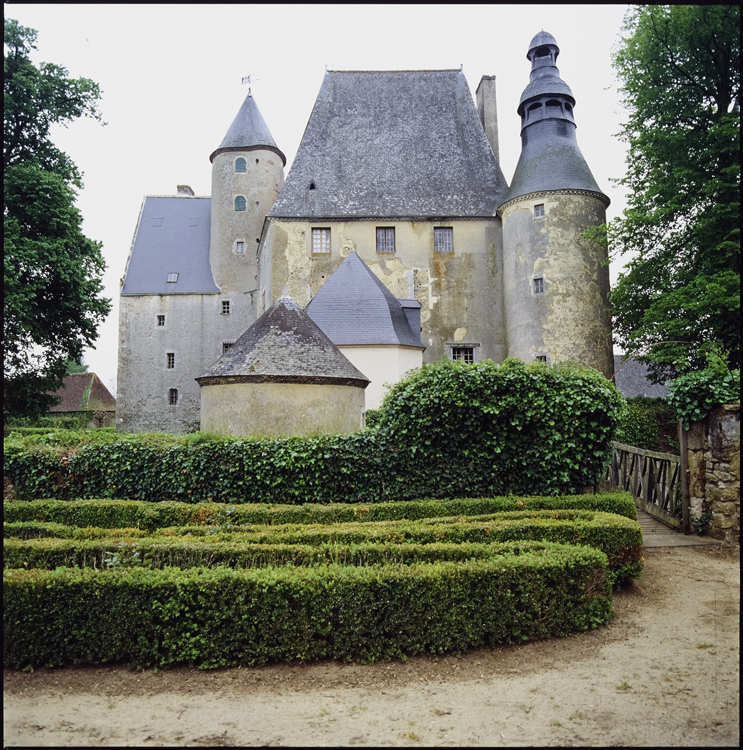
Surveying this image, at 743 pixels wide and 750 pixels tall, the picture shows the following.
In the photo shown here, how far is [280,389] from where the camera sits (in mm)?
14641

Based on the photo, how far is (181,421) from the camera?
34000 millimetres

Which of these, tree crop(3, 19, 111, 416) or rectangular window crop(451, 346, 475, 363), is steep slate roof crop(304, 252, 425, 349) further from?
tree crop(3, 19, 111, 416)

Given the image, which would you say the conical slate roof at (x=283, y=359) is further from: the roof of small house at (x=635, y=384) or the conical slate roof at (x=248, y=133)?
the roof of small house at (x=635, y=384)

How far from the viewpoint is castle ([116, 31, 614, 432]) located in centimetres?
2638

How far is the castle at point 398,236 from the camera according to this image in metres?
26.4

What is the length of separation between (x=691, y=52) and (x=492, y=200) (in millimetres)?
15678

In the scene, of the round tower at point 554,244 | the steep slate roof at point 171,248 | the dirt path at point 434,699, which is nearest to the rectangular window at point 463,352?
the round tower at point 554,244

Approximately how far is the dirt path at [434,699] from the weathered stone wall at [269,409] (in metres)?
9.10

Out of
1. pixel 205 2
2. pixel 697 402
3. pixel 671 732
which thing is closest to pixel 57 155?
pixel 205 2

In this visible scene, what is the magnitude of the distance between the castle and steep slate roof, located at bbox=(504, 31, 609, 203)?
0.07m

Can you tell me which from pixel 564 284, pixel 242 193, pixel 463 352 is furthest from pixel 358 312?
pixel 242 193

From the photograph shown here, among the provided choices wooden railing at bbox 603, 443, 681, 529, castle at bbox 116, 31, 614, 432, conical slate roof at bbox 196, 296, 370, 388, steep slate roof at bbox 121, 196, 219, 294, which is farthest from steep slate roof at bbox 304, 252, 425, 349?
steep slate roof at bbox 121, 196, 219, 294

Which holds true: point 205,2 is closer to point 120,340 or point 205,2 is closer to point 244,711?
point 244,711

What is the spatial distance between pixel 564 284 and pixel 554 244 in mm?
1900
